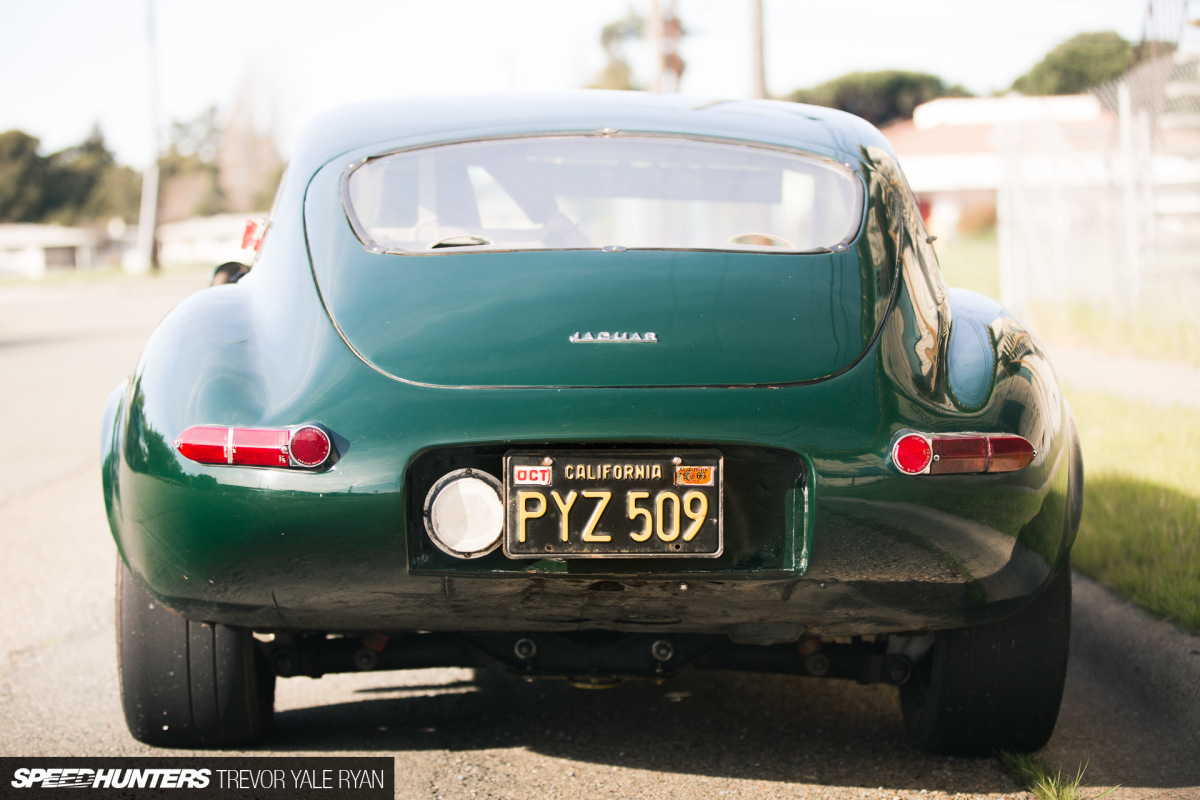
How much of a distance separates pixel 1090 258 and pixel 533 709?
9.20 meters

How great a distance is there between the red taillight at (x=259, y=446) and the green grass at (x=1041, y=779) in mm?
1659

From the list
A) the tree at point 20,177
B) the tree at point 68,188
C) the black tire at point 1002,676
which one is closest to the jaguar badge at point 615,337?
the black tire at point 1002,676

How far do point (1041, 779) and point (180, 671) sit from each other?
1.89 m

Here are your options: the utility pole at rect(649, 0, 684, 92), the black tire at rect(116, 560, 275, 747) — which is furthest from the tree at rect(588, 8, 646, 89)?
the black tire at rect(116, 560, 275, 747)

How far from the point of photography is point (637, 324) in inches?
90.6

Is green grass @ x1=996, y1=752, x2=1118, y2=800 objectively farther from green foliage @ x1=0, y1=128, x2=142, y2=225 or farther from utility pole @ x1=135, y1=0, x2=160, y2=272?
green foliage @ x1=0, y1=128, x2=142, y2=225

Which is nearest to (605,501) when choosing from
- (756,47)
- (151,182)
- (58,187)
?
(756,47)

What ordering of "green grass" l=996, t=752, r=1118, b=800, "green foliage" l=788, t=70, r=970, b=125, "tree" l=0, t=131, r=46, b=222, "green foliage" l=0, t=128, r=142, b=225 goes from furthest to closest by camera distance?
"green foliage" l=0, t=128, r=142, b=225 < "tree" l=0, t=131, r=46, b=222 < "green foliage" l=788, t=70, r=970, b=125 < "green grass" l=996, t=752, r=1118, b=800

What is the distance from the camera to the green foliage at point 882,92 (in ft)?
234

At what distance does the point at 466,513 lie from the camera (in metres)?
2.19

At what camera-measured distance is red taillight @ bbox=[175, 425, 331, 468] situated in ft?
7.22

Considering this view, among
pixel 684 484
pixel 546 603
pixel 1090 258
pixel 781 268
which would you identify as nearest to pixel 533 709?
pixel 546 603

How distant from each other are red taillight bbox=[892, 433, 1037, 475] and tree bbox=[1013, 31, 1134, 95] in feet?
216

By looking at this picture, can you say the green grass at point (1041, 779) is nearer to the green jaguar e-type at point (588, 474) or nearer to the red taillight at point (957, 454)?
the green jaguar e-type at point (588, 474)
